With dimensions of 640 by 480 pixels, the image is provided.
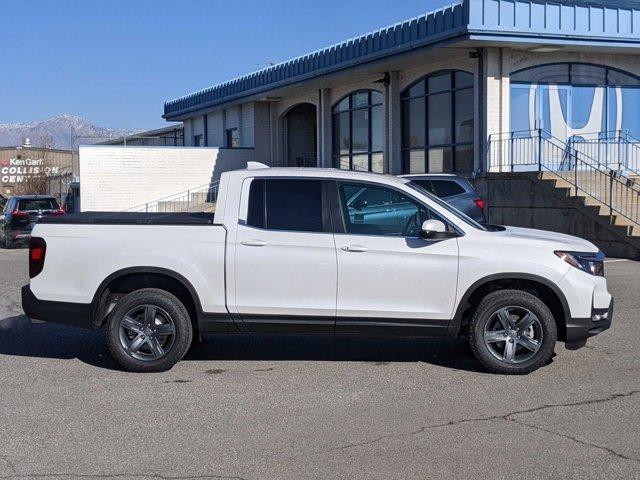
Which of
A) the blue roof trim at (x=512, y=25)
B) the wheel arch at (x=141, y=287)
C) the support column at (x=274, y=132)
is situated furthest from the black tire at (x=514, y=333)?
the support column at (x=274, y=132)

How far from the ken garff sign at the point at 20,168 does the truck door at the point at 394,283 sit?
61.8 meters

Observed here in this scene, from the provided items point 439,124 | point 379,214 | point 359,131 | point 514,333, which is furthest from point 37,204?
point 514,333

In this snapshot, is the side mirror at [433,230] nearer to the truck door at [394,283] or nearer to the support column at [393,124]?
the truck door at [394,283]

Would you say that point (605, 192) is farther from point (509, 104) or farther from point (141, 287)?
point (141, 287)

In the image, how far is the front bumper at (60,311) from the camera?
7992 mm

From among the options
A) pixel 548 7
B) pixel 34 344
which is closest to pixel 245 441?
pixel 34 344

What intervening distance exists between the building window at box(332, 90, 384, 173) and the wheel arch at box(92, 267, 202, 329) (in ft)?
63.0

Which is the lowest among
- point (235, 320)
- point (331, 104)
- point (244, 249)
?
point (235, 320)

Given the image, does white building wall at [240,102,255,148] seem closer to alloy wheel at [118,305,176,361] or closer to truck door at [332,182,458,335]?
alloy wheel at [118,305,176,361]

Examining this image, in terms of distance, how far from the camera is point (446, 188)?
54.5 ft

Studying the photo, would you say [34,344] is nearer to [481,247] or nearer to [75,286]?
[75,286]

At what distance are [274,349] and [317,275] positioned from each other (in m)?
1.71

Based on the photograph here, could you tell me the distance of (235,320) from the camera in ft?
26.0

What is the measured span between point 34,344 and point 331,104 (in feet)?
70.8
